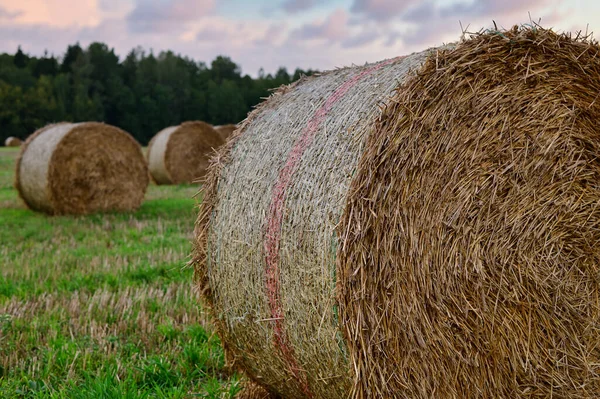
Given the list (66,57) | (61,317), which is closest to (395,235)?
(61,317)

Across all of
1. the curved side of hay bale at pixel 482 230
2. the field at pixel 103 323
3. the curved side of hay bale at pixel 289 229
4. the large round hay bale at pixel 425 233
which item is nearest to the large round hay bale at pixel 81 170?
the field at pixel 103 323

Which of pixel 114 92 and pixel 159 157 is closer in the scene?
pixel 159 157

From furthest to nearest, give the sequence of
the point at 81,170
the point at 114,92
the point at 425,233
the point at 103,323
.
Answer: the point at 114,92
the point at 81,170
the point at 103,323
the point at 425,233

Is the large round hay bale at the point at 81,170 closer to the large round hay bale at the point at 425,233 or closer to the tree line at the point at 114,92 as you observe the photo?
the large round hay bale at the point at 425,233

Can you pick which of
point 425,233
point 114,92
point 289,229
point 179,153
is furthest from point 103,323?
point 114,92

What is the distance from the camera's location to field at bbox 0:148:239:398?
3510 millimetres

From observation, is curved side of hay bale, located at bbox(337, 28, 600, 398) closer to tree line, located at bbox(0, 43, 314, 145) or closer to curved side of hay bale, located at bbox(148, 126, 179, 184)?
curved side of hay bale, located at bbox(148, 126, 179, 184)

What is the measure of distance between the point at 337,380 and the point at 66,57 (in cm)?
6020

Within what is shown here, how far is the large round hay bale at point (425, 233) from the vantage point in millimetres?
2750

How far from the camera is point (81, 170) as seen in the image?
33.9ft

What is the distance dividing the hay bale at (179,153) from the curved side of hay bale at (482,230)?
12931 millimetres

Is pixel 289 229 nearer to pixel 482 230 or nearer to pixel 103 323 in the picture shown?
pixel 482 230

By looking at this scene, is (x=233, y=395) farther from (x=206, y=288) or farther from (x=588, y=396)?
(x=588, y=396)

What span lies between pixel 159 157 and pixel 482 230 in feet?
44.1
